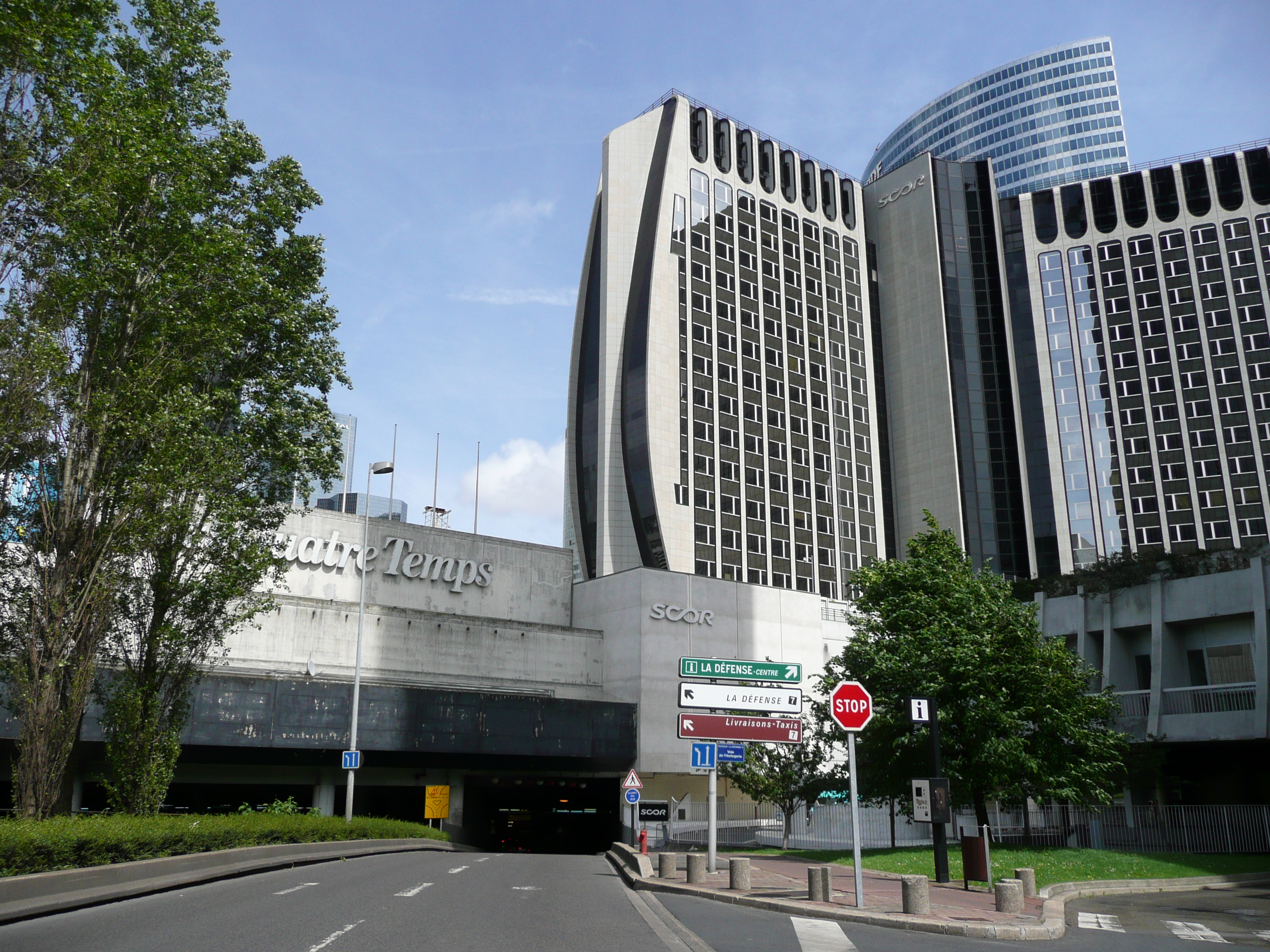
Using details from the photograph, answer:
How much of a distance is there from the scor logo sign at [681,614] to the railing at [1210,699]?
87.5 feet

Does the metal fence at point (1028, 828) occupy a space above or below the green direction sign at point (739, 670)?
below

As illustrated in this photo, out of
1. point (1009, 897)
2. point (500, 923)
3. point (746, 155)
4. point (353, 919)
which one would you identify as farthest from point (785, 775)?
point (746, 155)

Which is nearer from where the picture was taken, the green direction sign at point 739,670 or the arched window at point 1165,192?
the green direction sign at point 739,670

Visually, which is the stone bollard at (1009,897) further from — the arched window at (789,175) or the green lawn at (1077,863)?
the arched window at (789,175)

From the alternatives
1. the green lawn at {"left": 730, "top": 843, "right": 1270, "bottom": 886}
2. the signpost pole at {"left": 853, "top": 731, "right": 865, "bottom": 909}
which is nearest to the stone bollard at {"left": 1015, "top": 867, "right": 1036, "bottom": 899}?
the signpost pole at {"left": 853, "top": 731, "right": 865, "bottom": 909}

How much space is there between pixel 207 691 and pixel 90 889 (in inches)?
1295

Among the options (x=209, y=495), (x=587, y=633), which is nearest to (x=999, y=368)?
(x=587, y=633)

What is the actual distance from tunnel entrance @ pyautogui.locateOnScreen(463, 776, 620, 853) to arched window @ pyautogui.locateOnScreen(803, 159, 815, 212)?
61826 millimetres

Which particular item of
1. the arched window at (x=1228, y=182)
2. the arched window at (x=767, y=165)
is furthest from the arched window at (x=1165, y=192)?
the arched window at (x=767, y=165)

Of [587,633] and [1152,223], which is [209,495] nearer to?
[587,633]

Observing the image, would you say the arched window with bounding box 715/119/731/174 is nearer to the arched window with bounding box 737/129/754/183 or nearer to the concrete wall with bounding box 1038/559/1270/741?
the arched window with bounding box 737/129/754/183

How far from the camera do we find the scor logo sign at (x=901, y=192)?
102 m

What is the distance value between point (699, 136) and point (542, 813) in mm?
62936

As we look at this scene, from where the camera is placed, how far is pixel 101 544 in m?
19.9
